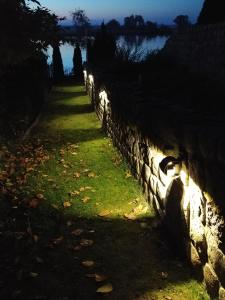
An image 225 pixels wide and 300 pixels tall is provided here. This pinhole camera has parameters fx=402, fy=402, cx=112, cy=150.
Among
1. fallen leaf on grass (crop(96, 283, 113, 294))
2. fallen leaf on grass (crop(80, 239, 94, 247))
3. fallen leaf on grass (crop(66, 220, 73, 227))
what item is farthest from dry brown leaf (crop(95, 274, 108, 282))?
fallen leaf on grass (crop(66, 220, 73, 227))

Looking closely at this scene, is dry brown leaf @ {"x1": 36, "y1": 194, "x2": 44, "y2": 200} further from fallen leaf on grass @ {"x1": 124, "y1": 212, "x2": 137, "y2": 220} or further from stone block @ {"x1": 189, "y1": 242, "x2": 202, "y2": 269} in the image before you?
stone block @ {"x1": 189, "y1": 242, "x2": 202, "y2": 269}

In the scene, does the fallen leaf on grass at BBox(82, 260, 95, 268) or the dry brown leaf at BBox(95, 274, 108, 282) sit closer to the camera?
the dry brown leaf at BBox(95, 274, 108, 282)

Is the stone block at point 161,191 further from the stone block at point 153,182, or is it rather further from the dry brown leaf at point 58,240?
the dry brown leaf at point 58,240

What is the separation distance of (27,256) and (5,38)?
479 centimetres

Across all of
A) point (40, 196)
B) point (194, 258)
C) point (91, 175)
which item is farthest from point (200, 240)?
point (91, 175)

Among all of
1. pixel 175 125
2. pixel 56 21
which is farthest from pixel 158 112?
pixel 56 21

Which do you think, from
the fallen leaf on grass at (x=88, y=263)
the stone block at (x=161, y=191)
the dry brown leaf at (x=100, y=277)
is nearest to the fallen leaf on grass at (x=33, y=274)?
the fallen leaf on grass at (x=88, y=263)

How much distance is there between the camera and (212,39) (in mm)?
12039

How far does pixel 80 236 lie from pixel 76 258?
22.2 inches

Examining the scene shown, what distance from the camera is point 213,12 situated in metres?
16.5

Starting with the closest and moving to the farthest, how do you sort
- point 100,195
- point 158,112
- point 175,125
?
point 175,125, point 158,112, point 100,195

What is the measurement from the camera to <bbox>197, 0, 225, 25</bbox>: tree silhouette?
16.1 metres

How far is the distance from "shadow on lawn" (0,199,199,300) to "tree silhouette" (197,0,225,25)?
42.3 feet

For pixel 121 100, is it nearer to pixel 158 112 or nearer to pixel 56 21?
pixel 56 21
